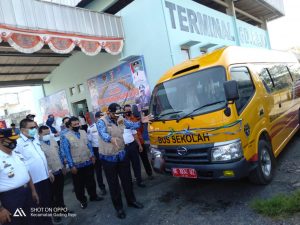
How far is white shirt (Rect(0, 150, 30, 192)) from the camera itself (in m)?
3.42

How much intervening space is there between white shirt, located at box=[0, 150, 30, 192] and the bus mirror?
9.92ft

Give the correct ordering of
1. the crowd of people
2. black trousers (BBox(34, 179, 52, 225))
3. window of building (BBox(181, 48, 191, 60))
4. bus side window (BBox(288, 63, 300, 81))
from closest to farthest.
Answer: the crowd of people < black trousers (BBox(34, 179, 52, 225)) < bus side window (BBox(288, 63, 300, 81)) < window of building (BBox(181, 48, 191, 60))

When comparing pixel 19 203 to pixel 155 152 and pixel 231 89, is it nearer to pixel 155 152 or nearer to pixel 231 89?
pixel 155 152

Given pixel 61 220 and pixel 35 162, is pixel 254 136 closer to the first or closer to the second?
pixel 35 162

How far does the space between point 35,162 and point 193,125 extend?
2.55m

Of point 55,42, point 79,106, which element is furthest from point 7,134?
point 79,106

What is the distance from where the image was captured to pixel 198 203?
4688mm

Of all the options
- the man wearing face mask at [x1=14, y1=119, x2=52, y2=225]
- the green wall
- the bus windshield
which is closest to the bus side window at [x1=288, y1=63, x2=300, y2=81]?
the bus windshield

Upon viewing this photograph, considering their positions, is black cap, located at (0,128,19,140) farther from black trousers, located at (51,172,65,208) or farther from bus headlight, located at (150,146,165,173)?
bus headlight, located at (150,146,165,173)

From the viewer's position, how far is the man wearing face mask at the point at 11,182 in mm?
3410

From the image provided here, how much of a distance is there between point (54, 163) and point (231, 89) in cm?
346

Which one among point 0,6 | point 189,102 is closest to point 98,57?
point 0,6

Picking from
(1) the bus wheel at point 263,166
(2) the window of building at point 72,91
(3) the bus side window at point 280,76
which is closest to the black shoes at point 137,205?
(1) the bus wheel at point 263,166

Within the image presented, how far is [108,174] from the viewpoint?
184 inches
